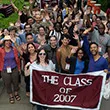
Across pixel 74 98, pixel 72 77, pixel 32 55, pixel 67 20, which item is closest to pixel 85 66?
pixel 72 77

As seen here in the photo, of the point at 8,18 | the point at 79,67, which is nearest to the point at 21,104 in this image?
the point at 79,67

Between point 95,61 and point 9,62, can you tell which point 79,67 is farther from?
point 9,62

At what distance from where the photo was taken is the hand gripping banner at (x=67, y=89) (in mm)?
5664

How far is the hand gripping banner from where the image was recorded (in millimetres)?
5664

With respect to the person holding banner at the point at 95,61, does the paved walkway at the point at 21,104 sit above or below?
below

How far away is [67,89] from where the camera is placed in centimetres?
573

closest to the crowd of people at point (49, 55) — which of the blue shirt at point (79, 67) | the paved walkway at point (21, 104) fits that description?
the blue shirt at point (79, 67)

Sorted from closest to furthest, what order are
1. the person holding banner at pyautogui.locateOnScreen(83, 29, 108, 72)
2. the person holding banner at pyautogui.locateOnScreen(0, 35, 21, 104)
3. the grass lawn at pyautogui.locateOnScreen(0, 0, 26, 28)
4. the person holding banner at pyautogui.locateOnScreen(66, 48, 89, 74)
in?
the person holding banner at pyautogui.locateOnScreen(83, 29, 108, 72) → the person holding banner at pyautogui.locateOnScreen(66, 48, 89, 74) → the person holding banner at pyautogui.locateOnScreen(0, 35, 21, 104) → the grass lawn at pyautogui.locateOnScreen(0, 0, 26, 28)

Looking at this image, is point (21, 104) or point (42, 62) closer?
point (42, 62)

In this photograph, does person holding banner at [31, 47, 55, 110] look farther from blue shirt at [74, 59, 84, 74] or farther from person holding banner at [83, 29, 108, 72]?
person holding banner at [83, 29, 108, 72]

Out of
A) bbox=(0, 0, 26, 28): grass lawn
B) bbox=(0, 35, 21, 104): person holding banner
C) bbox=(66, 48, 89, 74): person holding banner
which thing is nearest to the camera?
bbox=(66, 48, 89, 74): person holding banner

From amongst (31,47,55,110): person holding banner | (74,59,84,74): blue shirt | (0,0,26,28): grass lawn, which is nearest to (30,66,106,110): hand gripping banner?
(31,47,55,110): person holding banner

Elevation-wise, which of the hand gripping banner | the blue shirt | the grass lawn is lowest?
the grass lawn

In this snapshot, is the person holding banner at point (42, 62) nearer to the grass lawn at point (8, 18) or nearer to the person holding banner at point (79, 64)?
the person holding banner at point (79, 64)
